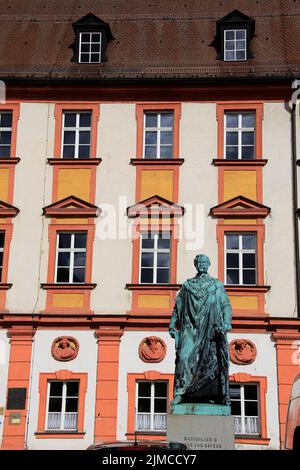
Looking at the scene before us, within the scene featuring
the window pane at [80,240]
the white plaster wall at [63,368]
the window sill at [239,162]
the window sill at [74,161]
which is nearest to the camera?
the white plaster wall at [63,368]

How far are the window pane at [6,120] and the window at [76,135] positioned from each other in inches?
59.2

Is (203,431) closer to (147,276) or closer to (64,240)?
(147,276)

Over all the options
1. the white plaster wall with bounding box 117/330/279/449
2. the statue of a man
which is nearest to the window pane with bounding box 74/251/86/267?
the white plaster wall with bounding box 117/330/279/449

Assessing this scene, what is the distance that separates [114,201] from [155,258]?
6.15ft

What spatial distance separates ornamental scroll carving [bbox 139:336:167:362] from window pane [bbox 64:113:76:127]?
6258 millimetres

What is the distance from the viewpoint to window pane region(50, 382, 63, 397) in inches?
738

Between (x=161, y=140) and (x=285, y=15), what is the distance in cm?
634

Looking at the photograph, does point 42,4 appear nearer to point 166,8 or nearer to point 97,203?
point 166,8

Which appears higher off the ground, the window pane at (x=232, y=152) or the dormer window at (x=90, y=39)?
the dormer window at (x=90, y=39)

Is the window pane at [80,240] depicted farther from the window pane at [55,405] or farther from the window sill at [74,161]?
the window pane at [55,405]

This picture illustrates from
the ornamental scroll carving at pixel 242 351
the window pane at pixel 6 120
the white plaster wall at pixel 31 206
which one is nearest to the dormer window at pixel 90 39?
the white plaster wall at pixel 31 206

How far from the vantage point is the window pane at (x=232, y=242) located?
19.6m

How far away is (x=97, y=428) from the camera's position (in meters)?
18.2

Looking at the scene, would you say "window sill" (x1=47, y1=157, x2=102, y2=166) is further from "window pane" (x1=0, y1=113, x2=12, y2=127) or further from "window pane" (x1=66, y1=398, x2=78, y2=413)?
"window pane" (x1=66, y1=398, x2=78, y2=413)
